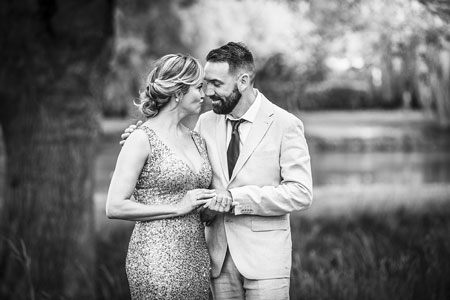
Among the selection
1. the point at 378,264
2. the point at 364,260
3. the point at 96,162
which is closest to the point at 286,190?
the point at 364,260

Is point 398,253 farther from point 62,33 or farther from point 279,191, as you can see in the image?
point 62,33

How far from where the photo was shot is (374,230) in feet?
24.0

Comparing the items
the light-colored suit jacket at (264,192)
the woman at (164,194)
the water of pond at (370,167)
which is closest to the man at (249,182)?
the light-colored suit jacket at (264,192)

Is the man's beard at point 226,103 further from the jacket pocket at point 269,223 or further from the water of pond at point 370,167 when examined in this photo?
the water of pond at point 370,167

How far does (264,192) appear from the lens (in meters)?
3.13

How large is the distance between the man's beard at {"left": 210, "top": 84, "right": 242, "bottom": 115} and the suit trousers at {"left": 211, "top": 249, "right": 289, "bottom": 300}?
842 mm

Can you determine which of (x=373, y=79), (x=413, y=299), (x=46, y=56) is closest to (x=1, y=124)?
(x=46, y=56)

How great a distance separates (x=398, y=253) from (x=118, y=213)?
358 centimetres

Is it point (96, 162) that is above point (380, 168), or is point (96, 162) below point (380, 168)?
above

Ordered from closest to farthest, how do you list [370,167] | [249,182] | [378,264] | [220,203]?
[220,203] < [249,182] < [378,264] < [370,167]

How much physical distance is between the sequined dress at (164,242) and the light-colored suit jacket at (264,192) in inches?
8.3

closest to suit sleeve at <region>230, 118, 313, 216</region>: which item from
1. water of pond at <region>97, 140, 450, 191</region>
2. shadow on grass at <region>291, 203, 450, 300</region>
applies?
shadow on grass at <region>291, 203, 450, 300</region>

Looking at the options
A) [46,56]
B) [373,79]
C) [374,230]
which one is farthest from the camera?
[373,79]

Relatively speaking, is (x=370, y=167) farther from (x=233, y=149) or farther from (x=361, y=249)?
(x=233, y=149)
